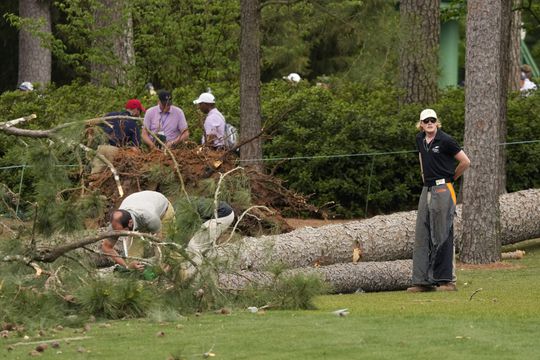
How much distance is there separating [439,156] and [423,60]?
9.08 m

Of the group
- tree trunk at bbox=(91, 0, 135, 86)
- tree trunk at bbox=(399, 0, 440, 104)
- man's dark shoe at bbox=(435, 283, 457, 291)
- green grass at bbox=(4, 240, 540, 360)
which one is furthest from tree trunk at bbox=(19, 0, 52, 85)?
green grass at bbox=(4, 240, 540, 360)

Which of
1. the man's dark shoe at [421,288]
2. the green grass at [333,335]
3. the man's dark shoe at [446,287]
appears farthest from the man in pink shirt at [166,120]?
the green grass at [333,335]

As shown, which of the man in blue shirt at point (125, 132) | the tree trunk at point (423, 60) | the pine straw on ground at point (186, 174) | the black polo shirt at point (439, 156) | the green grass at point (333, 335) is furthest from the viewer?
the tree trunk at point (423, 60)

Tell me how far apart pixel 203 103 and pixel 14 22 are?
814 cm

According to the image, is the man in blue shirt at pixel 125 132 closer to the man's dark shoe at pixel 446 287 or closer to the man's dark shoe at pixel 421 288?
the man's dark shoe at pixel 421 288

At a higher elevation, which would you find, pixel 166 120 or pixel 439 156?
pixel 166 120

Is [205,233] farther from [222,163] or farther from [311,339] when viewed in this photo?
[222,163]

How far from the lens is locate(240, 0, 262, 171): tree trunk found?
21.0 meters

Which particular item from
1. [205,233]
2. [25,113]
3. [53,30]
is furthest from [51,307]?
[53,30]

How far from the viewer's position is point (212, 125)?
19625 millimetres

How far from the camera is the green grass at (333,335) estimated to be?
31.6 feet

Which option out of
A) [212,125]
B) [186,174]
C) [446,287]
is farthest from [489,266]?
[212,125]

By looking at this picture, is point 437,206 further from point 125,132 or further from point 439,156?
point 125,132

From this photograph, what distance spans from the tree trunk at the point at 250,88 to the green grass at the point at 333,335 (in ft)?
27.2
